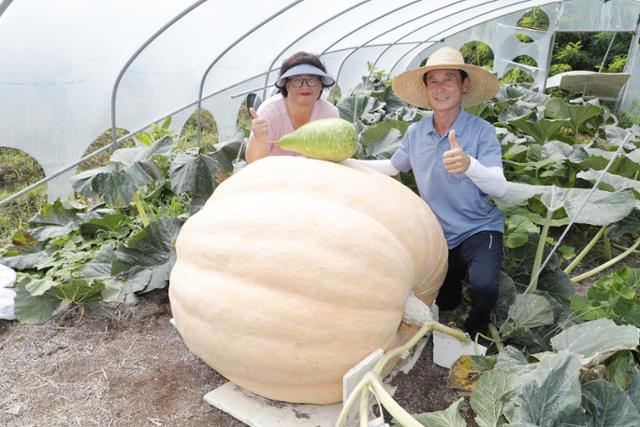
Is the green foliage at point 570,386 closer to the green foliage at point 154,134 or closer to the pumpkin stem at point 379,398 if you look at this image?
the pumpkin stem at point 379,398

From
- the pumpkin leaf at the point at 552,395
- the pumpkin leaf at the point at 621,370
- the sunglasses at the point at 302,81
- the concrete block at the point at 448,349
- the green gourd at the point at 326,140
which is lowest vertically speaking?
the concrete block at the point at 448,349

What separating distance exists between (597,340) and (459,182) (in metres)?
0.87

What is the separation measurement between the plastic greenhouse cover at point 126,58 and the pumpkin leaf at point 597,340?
293cm

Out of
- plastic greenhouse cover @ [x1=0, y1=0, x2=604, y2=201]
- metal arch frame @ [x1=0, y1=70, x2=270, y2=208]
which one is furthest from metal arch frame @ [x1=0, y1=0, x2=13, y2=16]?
metal arch frame @ [x1=0, y1=70, x2=270, y2=208]


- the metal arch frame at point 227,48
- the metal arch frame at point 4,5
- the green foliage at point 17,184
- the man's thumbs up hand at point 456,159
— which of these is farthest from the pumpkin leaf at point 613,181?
the green foliage at point 17,184

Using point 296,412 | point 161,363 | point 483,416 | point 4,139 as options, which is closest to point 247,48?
point 4,139

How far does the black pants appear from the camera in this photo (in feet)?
6.16

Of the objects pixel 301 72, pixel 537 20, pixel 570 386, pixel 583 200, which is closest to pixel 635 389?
pixel 570 386

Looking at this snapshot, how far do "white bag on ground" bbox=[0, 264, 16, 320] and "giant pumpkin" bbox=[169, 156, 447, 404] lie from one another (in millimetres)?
1190

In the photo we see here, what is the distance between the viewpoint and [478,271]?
74.6 inches

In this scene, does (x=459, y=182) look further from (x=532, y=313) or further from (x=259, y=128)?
(x=259, y=128)

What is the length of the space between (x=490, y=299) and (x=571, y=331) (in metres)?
0.45

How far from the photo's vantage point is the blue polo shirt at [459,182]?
2012mm

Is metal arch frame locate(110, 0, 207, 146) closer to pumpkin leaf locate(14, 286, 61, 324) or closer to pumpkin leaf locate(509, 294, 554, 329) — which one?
pumpkin leaf locate(14, 286, 61, 324)
